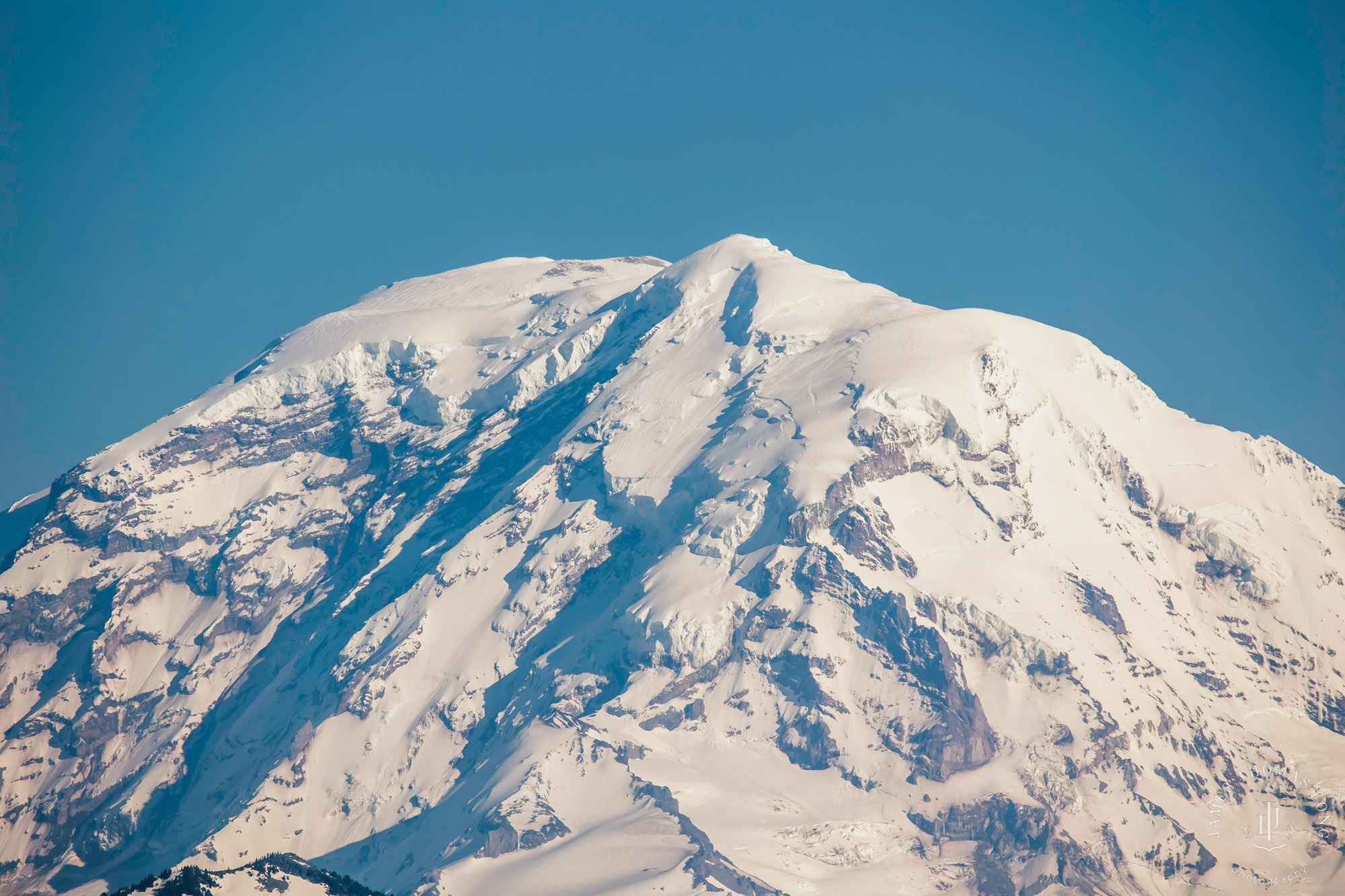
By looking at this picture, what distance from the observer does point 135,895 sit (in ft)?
568

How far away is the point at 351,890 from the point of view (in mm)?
192875

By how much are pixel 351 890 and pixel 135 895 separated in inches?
1122

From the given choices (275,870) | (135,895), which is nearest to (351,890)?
(275,870)

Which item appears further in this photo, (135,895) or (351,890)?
(351,890)

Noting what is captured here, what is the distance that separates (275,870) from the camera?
187875 millimetres

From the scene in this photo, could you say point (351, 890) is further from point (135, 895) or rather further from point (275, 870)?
point (135, 895)

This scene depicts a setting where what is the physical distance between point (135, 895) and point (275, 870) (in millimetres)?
19002

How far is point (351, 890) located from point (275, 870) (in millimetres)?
10189

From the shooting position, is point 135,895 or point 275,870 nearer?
point 135,895
